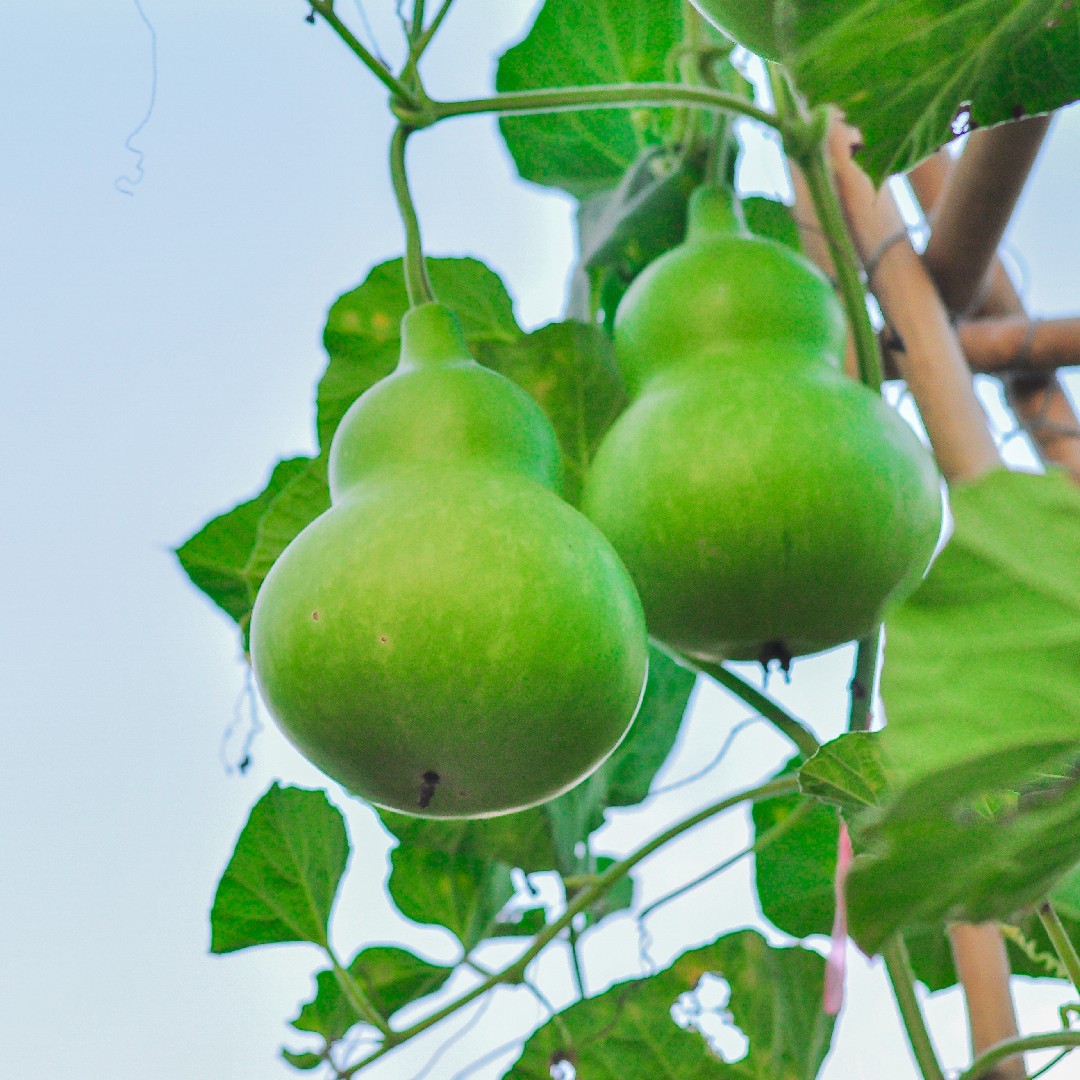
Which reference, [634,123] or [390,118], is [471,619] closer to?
[390,118]

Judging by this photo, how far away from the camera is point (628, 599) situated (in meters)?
0.46

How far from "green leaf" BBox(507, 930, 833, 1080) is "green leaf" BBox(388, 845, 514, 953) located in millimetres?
104

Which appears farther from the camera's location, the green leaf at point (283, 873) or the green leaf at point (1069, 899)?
the green leaf at point (283, 873)

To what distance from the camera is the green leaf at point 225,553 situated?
754mm

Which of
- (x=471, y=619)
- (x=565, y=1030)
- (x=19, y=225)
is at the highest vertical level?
(x=19, y=225)

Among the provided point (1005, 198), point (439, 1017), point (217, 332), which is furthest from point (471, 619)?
point (217, 332)

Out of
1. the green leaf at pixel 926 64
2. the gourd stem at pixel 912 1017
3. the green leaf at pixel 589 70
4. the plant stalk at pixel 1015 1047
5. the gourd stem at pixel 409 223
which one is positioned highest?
the green leaf at pixel 589 70

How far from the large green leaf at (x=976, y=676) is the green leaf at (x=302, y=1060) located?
665 millimetres

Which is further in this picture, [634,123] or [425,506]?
[634,123]

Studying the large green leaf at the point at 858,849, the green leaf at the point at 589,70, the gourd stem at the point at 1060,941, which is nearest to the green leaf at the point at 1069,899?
the large green leaf at the point at 858,849

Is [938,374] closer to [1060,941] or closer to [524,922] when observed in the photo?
[1060,941]

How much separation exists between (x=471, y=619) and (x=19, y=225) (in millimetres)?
1929

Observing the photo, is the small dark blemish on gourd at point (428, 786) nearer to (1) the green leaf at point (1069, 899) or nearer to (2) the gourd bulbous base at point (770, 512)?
(2) the gourd bulbous base at point (770, 512)

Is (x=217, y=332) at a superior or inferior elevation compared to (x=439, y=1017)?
superior
